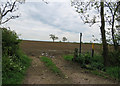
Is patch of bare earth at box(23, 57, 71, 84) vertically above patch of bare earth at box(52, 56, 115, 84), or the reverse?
patch of bare earth at box(23, 57, 71, 84)

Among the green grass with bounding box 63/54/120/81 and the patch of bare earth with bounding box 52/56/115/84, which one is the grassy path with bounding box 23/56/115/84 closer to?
the patch of bare earth with bounding box 52/56/115/84

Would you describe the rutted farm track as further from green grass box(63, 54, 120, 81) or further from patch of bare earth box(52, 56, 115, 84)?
green grass box(63, 54, 120, 81)

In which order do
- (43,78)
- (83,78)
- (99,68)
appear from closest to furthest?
1. (43,78)
2. (83,78)
3. (99,68)

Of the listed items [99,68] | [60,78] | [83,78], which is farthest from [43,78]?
[99,68]

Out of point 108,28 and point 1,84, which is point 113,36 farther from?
point 1,84

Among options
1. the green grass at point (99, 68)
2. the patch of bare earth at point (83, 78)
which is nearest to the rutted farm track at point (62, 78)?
the patch of bare earth at point (83, 78)

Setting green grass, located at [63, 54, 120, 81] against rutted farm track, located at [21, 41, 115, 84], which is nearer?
rutted farm track, located at [21, 41, 115, 84]

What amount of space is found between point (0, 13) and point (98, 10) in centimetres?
790

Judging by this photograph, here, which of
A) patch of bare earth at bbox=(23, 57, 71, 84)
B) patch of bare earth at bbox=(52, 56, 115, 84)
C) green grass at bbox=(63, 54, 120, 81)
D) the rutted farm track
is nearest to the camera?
patch of bare earth at bbox=(23, 57, 71, 84)

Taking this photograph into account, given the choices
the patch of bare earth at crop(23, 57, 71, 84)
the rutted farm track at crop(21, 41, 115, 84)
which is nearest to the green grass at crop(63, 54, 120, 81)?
the rutted farm track at crop(21, 41, 115, 84)

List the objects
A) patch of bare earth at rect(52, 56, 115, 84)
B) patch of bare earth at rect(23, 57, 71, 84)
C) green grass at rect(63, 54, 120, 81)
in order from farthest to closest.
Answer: green grass at rect(63, 54, 120, 81), patch of bare earth at rect(52, 56, 115, 84), patch of bare earth at rect(23, 57, 71, 84)

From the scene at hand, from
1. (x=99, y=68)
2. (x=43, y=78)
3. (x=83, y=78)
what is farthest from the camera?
(x=99, y=68)

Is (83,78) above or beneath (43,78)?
beneath

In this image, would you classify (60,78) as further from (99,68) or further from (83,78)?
(99,68)
